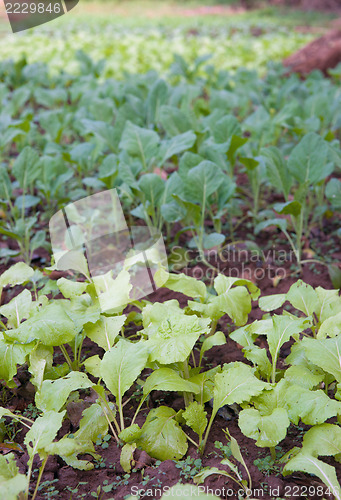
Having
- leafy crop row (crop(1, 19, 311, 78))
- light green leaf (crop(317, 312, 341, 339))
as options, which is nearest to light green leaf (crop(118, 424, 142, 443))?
light green leaf (crop(317, 312, 341, 339))

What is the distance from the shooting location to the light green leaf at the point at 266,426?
51.3 inches

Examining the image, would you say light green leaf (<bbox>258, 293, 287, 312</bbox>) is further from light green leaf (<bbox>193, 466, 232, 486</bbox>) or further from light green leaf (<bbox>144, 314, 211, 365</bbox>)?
light green leaf (<bbox>193, 466, 232, 486</bbox>)

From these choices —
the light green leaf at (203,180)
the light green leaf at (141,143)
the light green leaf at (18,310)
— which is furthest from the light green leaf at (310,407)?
the light green leaf at (141,143)

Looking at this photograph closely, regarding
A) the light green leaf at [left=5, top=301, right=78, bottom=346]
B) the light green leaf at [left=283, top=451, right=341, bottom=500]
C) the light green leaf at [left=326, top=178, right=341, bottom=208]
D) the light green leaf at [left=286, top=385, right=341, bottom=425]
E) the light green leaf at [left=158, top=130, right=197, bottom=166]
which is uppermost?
the light green leaf at [left=158, top=130, right=197, bottom=166]

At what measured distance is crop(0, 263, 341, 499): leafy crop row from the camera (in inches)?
52.4

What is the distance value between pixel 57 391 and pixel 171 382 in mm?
335

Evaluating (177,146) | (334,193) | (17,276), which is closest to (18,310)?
(17,276)

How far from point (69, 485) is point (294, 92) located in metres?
3.99

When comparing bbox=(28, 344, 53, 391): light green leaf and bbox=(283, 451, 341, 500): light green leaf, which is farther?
bbox=(28, 344, 53, 391): light green leaf

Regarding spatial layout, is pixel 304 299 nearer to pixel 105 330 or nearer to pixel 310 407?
pixel 310 407

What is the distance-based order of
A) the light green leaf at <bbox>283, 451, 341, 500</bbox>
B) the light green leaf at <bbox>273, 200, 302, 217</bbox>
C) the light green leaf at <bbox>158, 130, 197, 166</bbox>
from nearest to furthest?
the light green leaf at <bbox>283, 451, 341, 500</bbox> → the light green leaf at <bbox>273, 200, 302, 217</bbox> → the light green leaf at <bbox>158, 130, 197, 166</bbox>

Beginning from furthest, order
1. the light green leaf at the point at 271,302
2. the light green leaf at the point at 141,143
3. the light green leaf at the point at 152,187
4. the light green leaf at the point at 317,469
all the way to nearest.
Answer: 1. the light green leaf at the point at 141,143
2. the light green leaf at the point at 152,187
3. the light green leaf at the point at 271,302
4. the light green leaf at the point at 317,469

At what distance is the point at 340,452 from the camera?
4.33 ft

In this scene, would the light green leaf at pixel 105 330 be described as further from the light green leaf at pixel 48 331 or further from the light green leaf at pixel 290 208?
the light green leaf at pixel 290 208
